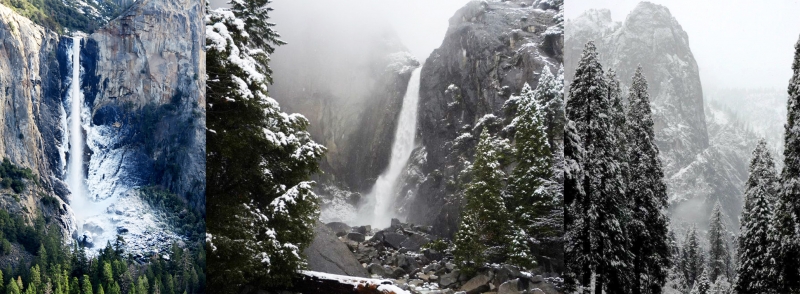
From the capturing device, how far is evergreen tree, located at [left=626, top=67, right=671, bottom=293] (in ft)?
24.9

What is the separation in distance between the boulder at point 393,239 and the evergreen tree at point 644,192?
4244mm

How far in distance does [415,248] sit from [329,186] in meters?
0.98

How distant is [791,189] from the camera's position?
604cm

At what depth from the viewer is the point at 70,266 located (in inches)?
156

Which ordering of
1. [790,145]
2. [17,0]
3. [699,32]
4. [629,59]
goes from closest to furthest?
1. [17,0]
2. [790,145]
3. [699,32]
4. [629,59]

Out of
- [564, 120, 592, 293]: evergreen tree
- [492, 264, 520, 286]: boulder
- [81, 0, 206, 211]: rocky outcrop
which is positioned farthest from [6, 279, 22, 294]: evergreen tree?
[564, 120, 592, 293]: evergreen tree

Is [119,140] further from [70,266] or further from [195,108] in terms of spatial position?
[70,266]

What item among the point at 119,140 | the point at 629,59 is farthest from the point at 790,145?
the point at 119,140

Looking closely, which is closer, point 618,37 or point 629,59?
point 618,37

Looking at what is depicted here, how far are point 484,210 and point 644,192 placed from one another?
3.96m

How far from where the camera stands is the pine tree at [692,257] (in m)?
6.93

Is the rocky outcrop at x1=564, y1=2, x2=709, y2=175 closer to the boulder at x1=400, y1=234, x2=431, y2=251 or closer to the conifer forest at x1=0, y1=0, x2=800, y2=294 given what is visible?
the conifer forest at x1=0, y1=0, x2=800, y2=294

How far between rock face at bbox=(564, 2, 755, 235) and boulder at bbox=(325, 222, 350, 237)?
321cm

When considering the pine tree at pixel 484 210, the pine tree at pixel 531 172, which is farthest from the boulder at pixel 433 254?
the pine tree at pixel 531 172
